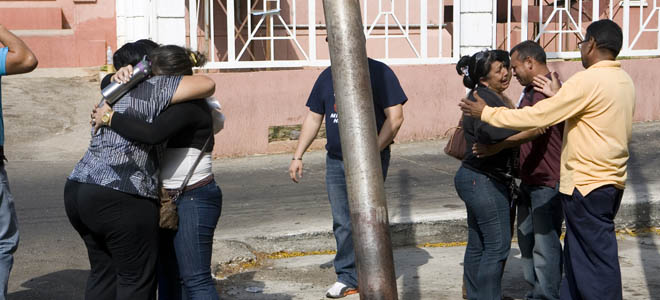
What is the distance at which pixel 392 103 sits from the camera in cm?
548

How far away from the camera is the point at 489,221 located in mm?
4957

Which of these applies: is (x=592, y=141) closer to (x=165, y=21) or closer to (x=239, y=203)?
(x=239, y=203)

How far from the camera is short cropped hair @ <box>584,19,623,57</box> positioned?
4.49 metres

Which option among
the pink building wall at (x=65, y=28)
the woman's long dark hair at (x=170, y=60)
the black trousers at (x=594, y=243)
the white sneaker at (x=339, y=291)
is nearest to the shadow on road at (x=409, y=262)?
the white sneaker at (x=339, y=291)

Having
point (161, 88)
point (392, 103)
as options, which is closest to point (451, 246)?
point (392, 103)

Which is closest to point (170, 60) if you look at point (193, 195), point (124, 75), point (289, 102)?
point (124, 75)

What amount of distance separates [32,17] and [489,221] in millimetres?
12188

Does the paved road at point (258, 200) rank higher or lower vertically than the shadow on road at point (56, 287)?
higher

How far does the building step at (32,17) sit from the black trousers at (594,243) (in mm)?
12537

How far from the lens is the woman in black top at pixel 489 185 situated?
4.95m

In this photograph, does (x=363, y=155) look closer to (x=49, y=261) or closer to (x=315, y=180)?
(x=49, y=261)

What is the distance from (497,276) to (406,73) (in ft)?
19.6

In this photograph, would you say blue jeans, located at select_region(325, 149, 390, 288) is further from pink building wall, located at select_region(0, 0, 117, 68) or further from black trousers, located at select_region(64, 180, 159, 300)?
pink building wall, located at select_region(0, 0, 117, 68)

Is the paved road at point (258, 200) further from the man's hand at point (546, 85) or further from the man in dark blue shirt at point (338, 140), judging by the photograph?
the man's hand at point (546, 85)
